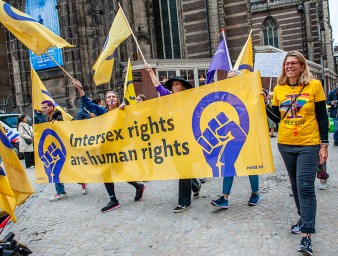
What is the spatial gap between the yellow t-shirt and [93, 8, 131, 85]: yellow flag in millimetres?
3169

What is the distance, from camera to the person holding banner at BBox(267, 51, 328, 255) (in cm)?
329

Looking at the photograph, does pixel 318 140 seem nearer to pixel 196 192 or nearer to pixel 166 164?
pixel 166 164

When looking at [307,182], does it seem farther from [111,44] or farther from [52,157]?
[52,157]

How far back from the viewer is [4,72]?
2666 cm

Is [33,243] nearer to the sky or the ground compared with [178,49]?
nearer to the ground

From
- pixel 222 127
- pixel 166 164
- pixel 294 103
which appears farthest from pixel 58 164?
pixel 294 103

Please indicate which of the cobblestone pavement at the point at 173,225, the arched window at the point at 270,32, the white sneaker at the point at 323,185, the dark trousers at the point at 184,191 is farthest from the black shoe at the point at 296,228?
the arched window at the point at 270,32

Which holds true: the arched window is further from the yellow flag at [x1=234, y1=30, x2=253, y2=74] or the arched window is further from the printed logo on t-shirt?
the printed logo on t-shirt

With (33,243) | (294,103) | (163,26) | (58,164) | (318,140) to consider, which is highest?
(163,26)

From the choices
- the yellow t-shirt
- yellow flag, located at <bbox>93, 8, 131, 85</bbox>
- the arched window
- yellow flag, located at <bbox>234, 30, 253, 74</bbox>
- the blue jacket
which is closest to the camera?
the yellow t-shirt

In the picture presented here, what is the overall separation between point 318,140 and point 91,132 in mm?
3388

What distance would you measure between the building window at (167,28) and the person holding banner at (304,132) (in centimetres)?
1973

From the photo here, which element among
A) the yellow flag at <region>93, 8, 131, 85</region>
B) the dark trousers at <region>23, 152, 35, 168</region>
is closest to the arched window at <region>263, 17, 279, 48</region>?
the dark trousers at <region>23, 152, 35, 168</region>

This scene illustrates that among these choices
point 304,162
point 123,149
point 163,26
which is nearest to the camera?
point 304,162
